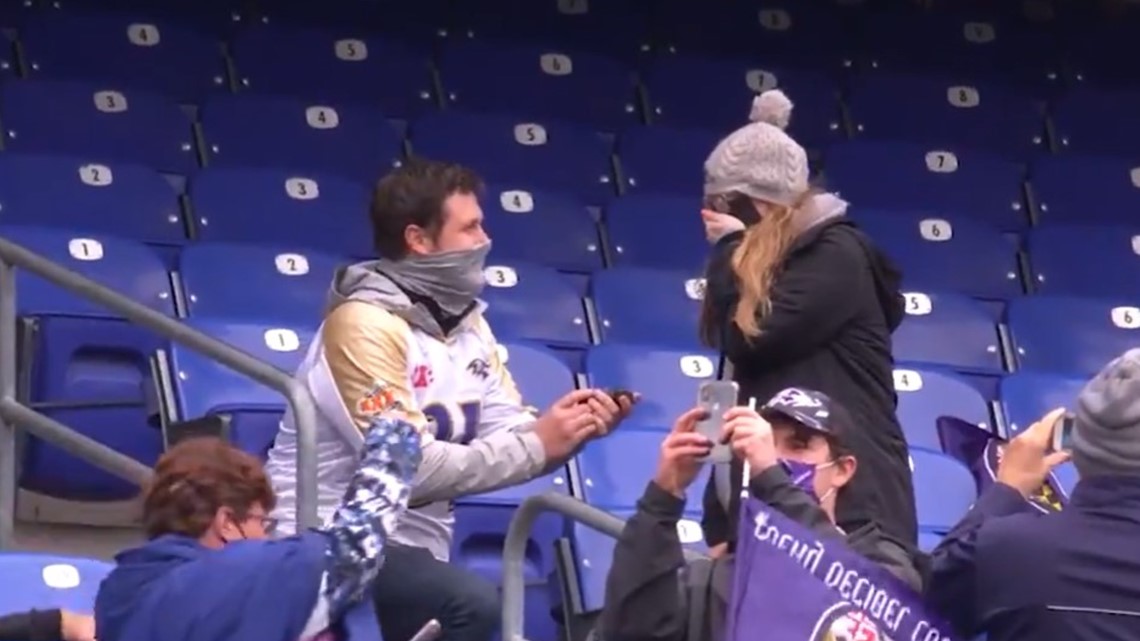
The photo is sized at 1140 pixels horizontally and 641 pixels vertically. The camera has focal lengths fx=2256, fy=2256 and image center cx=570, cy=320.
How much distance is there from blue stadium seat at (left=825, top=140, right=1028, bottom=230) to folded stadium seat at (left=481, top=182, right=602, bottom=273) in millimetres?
1015

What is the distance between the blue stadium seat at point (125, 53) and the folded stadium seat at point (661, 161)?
1284 mm

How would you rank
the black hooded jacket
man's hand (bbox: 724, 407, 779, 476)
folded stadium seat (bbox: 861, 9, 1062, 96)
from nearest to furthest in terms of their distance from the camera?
man's hand (bbox: 724, 407, 779, 476)
the black hooded jacket
folded stadium seat (bbox: 861, 9, 1062, 96)

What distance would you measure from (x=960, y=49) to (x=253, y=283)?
3.65m

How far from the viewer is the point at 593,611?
4371mm

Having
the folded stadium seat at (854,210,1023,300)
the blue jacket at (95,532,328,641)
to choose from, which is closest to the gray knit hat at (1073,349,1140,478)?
the blue jacket at (95,532,328,641)

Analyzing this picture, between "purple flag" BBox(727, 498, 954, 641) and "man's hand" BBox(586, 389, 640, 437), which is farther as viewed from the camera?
"man's hand" BBox(586, 389, 640, 437)

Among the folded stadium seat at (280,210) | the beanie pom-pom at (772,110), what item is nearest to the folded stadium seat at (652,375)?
the folded stadium seat at (280,210)

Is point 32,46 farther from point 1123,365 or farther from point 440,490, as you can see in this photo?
point 1123,365

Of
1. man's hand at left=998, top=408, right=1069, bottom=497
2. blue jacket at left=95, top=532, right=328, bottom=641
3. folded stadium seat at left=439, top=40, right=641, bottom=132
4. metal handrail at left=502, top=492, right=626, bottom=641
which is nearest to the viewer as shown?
blue jacket at left=95, top=532, right=328, bottom=641

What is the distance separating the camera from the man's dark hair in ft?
12.6

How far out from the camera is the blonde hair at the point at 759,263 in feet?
11.1

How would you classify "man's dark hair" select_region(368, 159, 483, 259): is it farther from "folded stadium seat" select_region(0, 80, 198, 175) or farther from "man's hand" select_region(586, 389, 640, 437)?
"folded stadium seat" select_region(0, 80, 198, 175)

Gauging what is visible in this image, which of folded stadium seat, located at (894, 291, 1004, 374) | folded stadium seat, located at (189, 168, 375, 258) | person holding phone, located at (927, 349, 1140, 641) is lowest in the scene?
person holding phone, located at (927, 349, 1140, 641)

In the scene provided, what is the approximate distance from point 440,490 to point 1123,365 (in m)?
1.21
